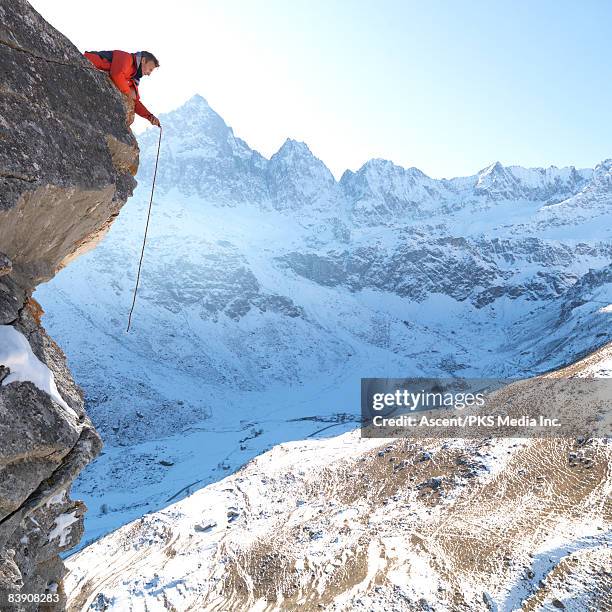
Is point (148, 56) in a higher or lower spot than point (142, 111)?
higher

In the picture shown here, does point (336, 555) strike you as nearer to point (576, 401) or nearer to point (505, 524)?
point (505, 524)

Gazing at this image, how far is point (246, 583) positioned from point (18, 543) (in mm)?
18921

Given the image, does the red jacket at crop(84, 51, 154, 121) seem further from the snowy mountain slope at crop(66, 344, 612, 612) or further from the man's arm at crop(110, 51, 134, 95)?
the snowy mountain slope at crop(66, 344, 612, 612)

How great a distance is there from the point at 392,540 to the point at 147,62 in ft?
78.0

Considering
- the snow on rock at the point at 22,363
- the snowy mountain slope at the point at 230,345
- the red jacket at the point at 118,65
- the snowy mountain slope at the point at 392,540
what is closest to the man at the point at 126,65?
the red jacket at the point at 118,65

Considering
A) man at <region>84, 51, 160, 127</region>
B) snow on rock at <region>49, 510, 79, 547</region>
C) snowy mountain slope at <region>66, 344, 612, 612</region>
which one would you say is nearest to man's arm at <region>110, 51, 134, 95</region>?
man at <region>84, 51, 160, 127</region>

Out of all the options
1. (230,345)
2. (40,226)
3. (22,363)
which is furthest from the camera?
(230,345)

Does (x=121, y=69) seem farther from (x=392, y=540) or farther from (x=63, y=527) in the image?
(x=392, y=540)

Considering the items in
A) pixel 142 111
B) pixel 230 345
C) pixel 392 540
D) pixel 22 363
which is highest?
pixel 142 111

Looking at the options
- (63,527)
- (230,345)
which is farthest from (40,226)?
(230,345)

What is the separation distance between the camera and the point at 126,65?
7797 millimetres

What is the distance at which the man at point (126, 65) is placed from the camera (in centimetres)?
766

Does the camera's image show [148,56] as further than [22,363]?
Yes

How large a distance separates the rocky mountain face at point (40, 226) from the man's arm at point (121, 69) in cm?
36
